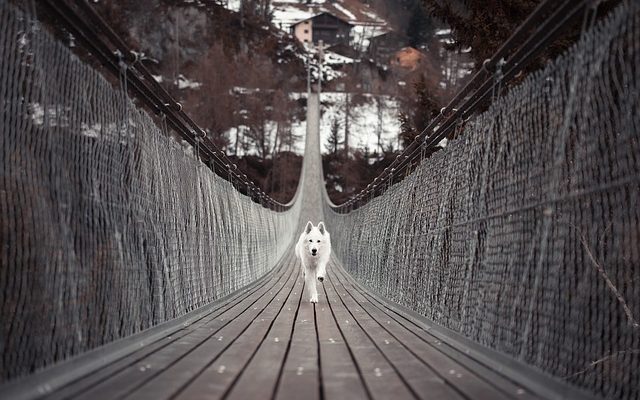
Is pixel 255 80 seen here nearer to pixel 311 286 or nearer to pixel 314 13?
pixel 314 13

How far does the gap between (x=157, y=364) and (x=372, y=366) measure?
80cm

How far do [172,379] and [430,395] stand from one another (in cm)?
83

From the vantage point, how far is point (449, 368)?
228 centimetres

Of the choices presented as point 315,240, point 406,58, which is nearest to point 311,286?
point 315,240

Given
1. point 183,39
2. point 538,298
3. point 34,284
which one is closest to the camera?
point 34,284

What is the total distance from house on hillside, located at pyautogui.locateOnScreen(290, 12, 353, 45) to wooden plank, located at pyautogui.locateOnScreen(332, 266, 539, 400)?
62969 millimetres

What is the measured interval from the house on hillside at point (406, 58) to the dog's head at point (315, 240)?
1485 inches

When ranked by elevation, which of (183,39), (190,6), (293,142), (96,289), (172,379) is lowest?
(172,379)

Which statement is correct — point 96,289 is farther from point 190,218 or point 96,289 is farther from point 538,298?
point 190,218

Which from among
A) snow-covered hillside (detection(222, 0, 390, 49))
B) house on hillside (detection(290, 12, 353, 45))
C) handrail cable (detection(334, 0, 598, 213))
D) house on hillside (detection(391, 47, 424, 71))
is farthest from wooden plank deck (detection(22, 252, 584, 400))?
house on hillside (detection(290, 12, 353, 45))

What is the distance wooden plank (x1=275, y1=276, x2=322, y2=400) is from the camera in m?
1.88

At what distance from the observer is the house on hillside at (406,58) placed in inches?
1772

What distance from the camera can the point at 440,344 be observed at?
2.93 meters

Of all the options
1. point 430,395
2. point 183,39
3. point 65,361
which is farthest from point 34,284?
point 183,39
